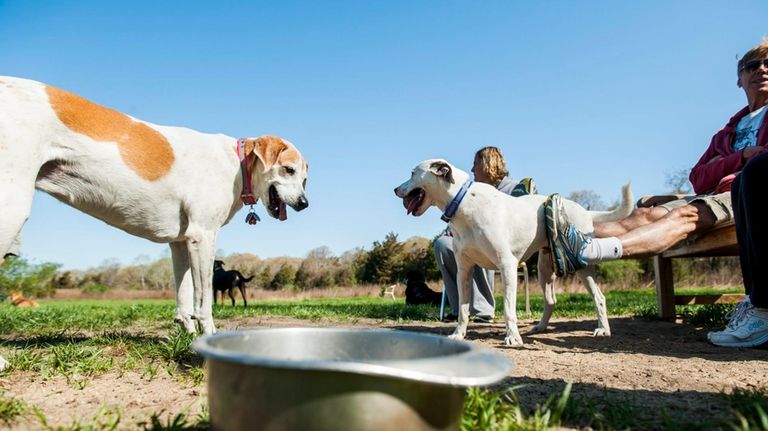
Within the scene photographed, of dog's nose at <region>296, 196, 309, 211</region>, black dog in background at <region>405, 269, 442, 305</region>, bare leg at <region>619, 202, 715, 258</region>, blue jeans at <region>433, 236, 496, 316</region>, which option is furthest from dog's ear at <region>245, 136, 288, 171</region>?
black dog in background at <region>405, 269, 442, 305</region>

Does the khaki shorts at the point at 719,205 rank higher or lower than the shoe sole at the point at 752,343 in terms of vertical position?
higher

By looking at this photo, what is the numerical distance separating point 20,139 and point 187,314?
1.81 m

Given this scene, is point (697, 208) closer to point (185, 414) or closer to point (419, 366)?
point (419, 366)

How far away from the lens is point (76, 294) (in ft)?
131

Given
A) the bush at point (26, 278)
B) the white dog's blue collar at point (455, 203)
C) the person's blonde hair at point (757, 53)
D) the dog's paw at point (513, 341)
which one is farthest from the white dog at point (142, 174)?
the bush at point (26, 278)

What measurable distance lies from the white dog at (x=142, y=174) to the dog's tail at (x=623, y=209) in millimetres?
3018

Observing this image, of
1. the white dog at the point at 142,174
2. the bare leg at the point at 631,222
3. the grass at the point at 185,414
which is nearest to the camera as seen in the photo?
the grass at the point at 185,414

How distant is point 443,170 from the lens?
4582 mm

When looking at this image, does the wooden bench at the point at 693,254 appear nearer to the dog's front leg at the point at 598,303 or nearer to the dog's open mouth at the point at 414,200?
the dog's front leg at the point at 598,303

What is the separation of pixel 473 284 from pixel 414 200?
8.23 ft

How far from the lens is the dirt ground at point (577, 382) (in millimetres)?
2127

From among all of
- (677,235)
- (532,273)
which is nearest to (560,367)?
(677,235)

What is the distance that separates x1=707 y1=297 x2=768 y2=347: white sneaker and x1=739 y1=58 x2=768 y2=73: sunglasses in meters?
2.36

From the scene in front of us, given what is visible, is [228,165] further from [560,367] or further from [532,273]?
[532,273]
